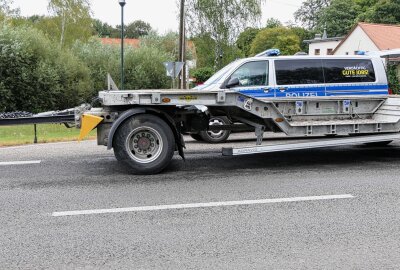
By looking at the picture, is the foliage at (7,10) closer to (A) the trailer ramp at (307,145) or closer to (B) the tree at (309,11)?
(A) the trailer ramp at (307,145)

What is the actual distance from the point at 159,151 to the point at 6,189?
94.7 inches

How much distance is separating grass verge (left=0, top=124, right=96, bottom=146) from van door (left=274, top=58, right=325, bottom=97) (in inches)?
214

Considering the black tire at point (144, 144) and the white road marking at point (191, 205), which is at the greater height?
the black tire at point (144, 144)

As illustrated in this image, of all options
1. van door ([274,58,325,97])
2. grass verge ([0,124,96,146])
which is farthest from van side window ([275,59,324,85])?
grass verge ([0,124,96,146])

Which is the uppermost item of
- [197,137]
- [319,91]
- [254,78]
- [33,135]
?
[254,78]

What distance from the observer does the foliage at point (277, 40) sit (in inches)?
2680

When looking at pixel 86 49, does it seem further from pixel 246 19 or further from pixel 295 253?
pixel 295 253

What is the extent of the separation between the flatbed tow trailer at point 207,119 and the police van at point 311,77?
44cm

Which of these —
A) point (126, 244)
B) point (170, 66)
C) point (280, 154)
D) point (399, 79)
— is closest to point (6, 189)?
point (126, 244)

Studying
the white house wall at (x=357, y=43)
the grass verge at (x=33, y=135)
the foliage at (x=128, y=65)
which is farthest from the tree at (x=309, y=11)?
the grass verge at (x=33, y=135)

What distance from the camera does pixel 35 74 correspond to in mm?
25969

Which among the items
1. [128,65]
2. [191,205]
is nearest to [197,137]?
[191,205]

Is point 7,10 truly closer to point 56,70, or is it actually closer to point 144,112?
point 56,70

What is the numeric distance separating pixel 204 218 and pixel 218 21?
109 feet
